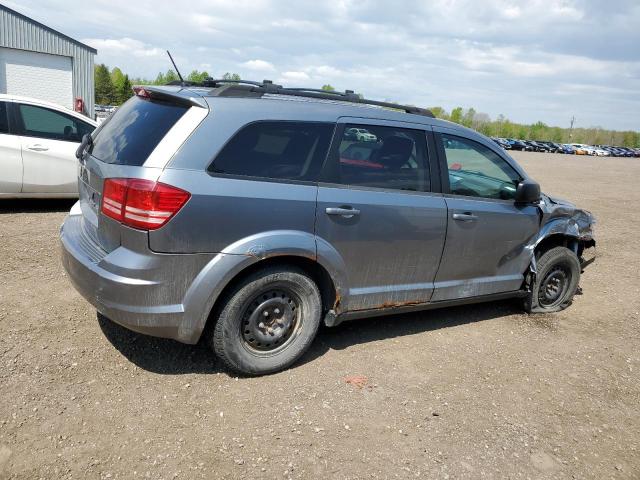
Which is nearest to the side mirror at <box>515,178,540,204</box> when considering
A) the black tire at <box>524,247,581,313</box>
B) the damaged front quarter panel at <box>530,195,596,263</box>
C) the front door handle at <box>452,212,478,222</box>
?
the damaged front quarter panel at <box>530,195,596,263</box>

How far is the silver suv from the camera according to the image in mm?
3025

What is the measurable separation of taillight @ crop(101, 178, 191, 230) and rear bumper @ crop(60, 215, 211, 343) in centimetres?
19

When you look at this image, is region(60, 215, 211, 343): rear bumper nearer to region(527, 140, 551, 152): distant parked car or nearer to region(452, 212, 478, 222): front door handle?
region(452, 212, 478, 222): front door handle

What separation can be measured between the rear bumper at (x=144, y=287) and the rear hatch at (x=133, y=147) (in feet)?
0.47

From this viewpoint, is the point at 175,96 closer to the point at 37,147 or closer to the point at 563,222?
the point at 563,222

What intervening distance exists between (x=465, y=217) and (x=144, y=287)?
8.20ft

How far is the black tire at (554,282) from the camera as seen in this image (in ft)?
16.4

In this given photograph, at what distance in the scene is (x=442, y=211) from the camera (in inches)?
158

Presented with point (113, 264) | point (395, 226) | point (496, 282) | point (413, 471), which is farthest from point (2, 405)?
point (496, 282)

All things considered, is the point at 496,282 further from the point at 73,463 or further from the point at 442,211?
the point at 73,463

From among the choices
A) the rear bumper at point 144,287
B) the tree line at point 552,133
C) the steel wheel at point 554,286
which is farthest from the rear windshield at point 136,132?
the tree line at point 552,133

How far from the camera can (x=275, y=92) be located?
3684 mm

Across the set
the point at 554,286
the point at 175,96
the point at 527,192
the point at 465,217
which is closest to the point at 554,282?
the point at 554,286

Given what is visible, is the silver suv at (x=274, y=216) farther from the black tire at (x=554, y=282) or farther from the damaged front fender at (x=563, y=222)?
the black tire at (x=554, y=282)
